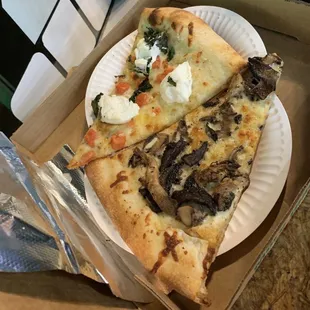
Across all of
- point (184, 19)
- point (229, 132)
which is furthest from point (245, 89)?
point (184, 19)

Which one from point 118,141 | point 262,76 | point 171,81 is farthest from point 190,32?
point 118,141

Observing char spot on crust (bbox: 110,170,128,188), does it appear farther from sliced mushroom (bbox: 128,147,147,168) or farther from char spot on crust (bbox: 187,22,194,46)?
char spot on crust (bbox: 187,22,194,46)

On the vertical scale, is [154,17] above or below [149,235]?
above

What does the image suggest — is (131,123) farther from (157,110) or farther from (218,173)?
(218,173)

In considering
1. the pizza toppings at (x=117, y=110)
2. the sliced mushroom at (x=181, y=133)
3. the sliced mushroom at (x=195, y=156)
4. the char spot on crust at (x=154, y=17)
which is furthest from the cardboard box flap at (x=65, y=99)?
the sliced mushroom at (x=195, y=156)

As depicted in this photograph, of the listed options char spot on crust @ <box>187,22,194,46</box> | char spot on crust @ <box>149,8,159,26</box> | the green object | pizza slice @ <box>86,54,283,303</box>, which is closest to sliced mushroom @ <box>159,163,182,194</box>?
pizza slice @ <box>86,54,283,303</box>
